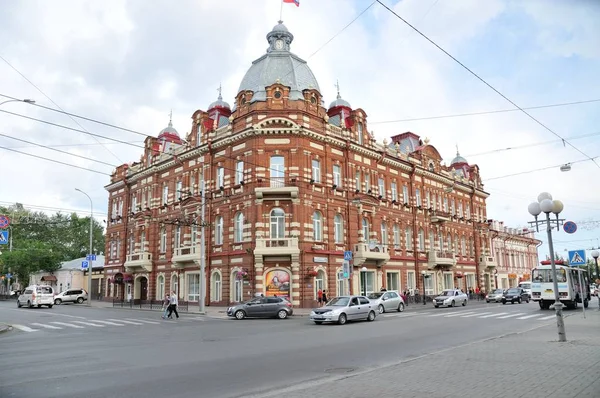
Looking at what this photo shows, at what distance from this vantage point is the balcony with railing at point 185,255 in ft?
125

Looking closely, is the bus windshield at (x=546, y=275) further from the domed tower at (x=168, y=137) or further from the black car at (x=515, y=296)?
the domed tower at (x=168, y=137)

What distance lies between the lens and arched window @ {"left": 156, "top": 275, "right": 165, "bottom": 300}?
43.7 metres

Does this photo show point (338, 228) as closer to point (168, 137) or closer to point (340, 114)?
point (340, 114)

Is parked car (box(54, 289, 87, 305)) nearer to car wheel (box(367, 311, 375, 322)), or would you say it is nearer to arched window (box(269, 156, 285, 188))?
arched window (box(269, 156, 285, 188))

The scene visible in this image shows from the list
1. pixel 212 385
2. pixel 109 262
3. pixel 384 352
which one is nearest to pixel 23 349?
pixel 212 385

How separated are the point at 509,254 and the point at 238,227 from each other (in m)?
51.8

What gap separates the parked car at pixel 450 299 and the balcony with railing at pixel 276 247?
529 inches

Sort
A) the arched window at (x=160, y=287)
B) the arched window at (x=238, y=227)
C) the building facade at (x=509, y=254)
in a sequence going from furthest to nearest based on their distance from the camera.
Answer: the building facade at (x=509, y=254)
the arched window at (x=160, y=287)
the arched window at (x=238, y=227)

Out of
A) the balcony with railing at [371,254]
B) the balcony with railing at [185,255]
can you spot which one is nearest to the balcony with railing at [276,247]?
the balcony with railing at [371,254]

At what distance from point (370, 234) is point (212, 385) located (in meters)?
32.8

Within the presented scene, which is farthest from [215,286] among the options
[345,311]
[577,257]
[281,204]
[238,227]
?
[577,257]

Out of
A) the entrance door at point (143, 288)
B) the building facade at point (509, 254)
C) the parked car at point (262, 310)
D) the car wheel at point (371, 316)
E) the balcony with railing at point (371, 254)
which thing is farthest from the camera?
the building facade at point (509, 254)

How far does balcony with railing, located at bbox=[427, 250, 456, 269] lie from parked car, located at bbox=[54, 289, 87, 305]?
128ft

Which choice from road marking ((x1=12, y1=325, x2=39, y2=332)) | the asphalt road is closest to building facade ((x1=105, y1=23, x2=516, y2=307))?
road marking ((x1=12, y1=325, x2=39, y2=332))
